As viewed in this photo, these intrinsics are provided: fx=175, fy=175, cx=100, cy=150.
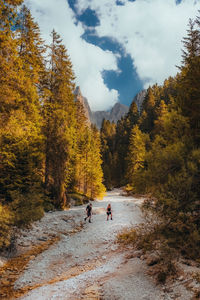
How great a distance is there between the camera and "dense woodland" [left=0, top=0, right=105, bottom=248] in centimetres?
917

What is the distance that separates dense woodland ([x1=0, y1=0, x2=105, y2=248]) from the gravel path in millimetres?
2230

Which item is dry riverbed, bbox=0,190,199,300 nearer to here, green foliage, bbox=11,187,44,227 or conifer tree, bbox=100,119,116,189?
green foliage, bbox=11,187,44,227

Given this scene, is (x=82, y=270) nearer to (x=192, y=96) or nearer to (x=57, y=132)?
(x=192, y=96)

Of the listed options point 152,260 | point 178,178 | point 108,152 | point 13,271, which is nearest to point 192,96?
point 178,178

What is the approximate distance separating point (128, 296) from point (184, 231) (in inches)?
119

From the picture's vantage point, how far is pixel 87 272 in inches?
291

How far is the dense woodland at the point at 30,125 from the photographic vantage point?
361 inches

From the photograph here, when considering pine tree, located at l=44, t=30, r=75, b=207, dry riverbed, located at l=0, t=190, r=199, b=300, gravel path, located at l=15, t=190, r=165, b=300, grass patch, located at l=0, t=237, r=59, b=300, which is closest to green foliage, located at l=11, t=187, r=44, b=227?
grass patch, located at l=0, t=237, r=59, b=300

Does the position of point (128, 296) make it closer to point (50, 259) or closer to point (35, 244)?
point (50, 259)

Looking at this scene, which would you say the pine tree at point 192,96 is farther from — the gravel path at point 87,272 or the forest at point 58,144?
the gravel path at point 87,272

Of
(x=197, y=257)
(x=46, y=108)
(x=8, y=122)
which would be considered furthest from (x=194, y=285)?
(x=46, y=108)

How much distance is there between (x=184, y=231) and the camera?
6.61m

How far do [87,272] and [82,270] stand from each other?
608 mm

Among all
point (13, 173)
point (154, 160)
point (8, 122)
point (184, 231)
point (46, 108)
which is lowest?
point (184, 231)
